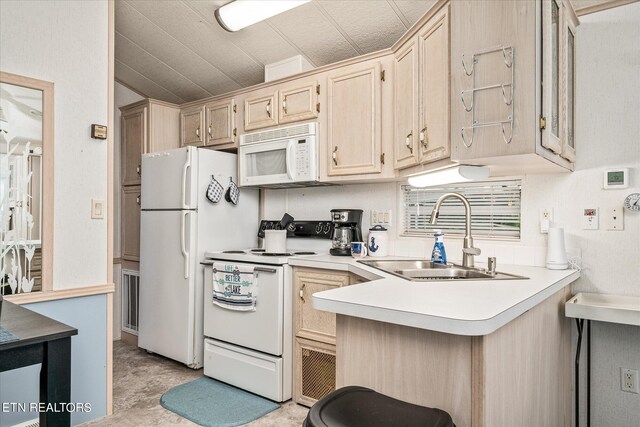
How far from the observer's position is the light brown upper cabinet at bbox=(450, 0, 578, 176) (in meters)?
1.54

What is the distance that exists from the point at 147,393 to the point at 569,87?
122 inches

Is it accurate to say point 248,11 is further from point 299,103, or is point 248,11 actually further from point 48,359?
point 48,359

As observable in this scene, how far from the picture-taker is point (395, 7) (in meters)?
2.50

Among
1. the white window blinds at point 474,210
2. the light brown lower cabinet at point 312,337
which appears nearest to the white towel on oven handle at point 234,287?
the light brown lower cabinet at point 312,337

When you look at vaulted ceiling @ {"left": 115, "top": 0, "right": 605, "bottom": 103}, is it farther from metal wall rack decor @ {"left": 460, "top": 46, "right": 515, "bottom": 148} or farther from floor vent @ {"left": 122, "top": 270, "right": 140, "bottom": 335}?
floor vent @ {"left": 122, "top": 270, "right": 140, "bottom": 335}

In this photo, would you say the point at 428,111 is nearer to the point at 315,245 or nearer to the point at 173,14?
the point at 315,245

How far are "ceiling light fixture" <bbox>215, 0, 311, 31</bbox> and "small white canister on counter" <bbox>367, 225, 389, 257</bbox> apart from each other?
1.54 meters

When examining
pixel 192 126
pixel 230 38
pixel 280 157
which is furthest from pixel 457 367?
pixel 192 126

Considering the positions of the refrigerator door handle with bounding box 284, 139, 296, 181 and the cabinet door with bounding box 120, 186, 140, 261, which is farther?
the cabinet door with bounding box 120, 186, 140, 261

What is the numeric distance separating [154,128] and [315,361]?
2517 mm

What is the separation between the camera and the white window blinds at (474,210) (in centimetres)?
243

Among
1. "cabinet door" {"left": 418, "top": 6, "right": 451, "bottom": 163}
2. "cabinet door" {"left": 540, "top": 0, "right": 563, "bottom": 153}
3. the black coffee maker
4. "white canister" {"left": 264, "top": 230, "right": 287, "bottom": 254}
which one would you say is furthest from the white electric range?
"cabinet door" {"left": 540, "top": 0, "right": 563, "bottom": 153}

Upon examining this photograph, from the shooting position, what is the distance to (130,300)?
382cm

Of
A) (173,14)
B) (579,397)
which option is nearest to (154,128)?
(173,14)
